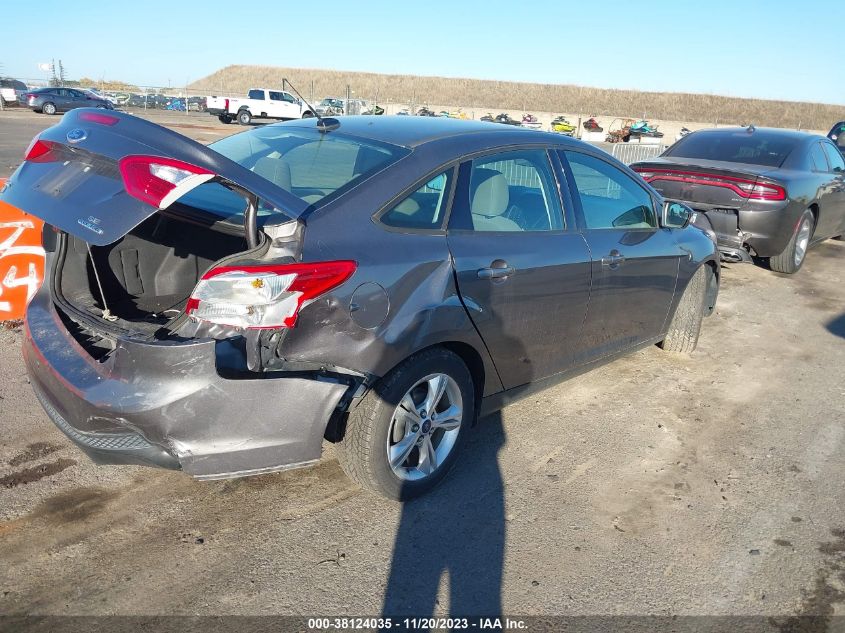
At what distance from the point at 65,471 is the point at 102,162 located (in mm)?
1633

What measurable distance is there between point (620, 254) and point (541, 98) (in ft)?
311

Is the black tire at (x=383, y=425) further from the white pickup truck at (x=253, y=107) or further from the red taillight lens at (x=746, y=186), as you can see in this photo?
the white pickup truck at (x=253, y=107)

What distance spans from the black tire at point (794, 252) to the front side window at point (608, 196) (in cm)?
457

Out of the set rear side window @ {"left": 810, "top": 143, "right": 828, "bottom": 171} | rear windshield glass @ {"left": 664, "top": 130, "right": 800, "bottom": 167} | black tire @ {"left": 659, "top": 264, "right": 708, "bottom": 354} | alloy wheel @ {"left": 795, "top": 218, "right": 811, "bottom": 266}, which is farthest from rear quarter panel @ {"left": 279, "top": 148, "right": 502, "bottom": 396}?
rear side window @ {"left": 810, "top": 143, "right": 828, "bottom": 171}

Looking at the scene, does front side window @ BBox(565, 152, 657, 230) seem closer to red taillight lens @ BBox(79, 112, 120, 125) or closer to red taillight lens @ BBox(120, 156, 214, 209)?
red taillight lens @ BBox(120, 156, 214, 209)

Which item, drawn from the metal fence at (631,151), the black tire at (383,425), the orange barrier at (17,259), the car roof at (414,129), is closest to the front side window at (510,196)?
the car roof at (414,129)

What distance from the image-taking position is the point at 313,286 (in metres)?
2.63

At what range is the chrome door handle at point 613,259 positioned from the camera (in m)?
3.98

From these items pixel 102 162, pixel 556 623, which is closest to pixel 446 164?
pixel 102 162

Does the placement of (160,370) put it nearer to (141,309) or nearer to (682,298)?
(141,309)

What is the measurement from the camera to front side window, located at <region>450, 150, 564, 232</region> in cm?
330

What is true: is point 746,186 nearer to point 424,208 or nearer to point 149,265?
point 424,208

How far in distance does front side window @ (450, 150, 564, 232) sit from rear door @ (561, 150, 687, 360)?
204 mm

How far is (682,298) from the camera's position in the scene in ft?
16.9
